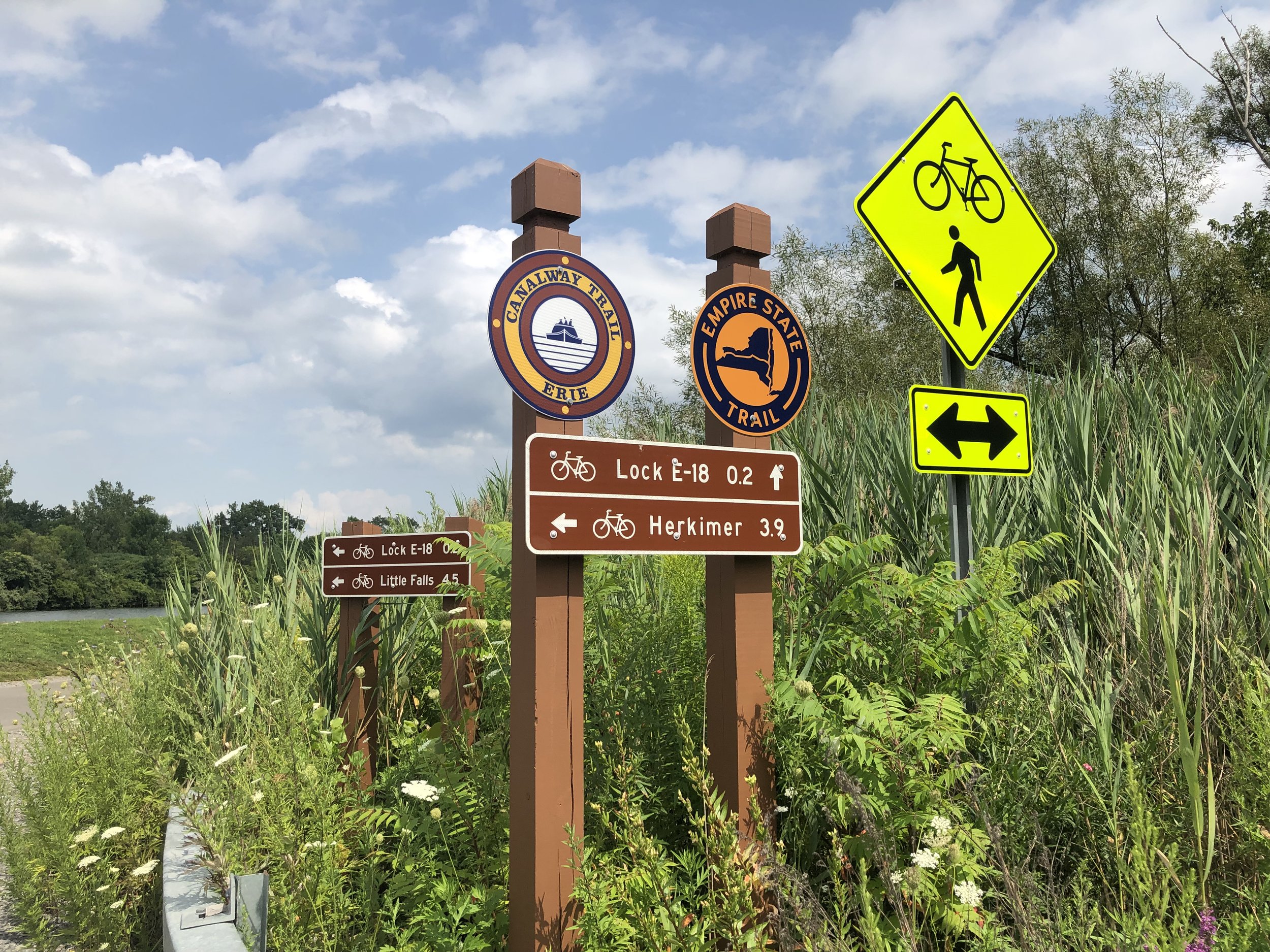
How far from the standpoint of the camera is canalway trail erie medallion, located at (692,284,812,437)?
330cm

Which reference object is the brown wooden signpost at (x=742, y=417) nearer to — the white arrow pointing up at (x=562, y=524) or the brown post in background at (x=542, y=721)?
the brown post in background at (x=542, y=721)

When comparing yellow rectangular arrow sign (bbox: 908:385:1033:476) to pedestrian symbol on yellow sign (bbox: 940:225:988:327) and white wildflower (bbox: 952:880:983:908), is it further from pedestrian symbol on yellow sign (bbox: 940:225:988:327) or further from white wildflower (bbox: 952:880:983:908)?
white wildflower (bbox: 952:880:983:908)

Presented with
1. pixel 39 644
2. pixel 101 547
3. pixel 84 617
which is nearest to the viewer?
pixel 39 644

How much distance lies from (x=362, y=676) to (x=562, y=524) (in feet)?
8.34

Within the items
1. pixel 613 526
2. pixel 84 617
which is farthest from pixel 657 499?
pixel 84 617

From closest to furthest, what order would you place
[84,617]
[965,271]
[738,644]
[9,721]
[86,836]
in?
[738,644]
[86,836]
[965,271]
[9,721]
[84,617]

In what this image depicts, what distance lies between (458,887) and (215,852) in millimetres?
1197

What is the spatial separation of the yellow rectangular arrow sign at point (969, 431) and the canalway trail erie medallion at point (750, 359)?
73 cm

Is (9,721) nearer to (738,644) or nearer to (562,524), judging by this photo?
(562,524)

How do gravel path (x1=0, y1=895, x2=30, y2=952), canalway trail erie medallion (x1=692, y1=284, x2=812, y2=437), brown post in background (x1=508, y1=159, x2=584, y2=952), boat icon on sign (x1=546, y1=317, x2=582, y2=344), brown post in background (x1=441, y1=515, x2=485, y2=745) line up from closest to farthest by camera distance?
brown post in background (x1=508, y1=159, x2=584, y2=952), boat icon on sign (x1=546, y1=317, x2=582, y2=344), canalway trail erie medallion (x1=692, y1=284, x2=812, y2=437), brown post in background (x1=441, y1=515, x2=485, y2=745), gravel path (x1=0, y1=895, x2=30, y2=952)

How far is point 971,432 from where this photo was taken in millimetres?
4039

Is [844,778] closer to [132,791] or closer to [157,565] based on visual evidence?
[132,791]

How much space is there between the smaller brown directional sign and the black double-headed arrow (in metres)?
2.67

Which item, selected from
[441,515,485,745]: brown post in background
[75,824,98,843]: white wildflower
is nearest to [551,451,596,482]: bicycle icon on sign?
[441,515,485,745]: brown post in background
